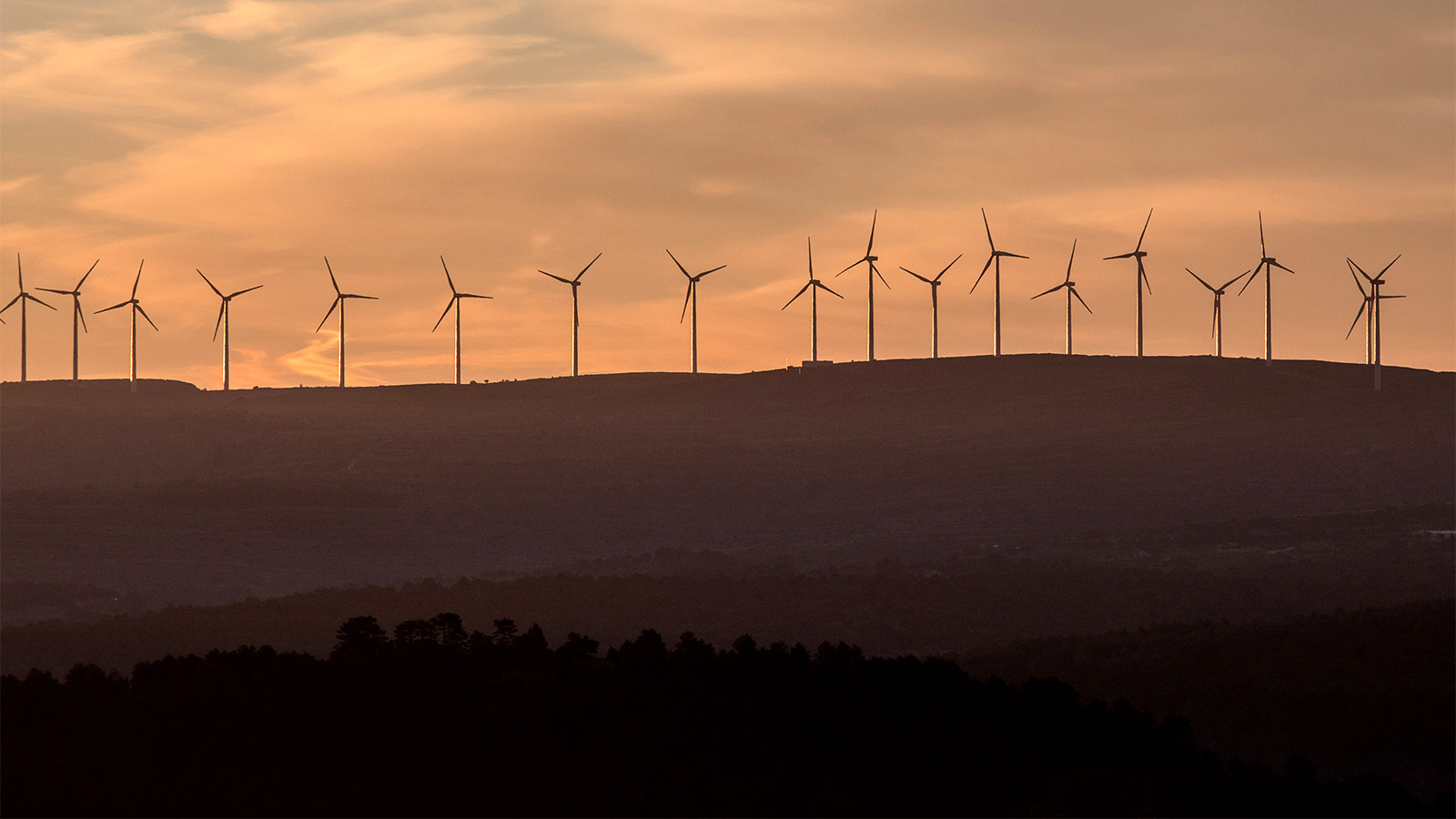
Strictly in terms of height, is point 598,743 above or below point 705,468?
below

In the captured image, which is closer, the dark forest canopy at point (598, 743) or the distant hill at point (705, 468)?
the dark forest canopy at point (598, 743)

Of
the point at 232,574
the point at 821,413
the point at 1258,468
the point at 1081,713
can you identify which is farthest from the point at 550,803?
the point at 821,413

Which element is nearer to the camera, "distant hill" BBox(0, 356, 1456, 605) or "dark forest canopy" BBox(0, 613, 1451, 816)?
"dark forest canopy" BBox(0, 613, 1451, 816)

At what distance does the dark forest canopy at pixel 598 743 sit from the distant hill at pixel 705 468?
80024mm

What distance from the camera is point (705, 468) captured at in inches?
6156

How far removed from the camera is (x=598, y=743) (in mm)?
32781

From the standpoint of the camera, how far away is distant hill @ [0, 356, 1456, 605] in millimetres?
133500

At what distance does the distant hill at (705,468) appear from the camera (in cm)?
13350

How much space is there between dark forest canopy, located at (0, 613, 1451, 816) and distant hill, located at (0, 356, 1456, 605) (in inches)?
3151

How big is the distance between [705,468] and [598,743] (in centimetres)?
12360

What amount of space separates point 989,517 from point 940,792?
108 m

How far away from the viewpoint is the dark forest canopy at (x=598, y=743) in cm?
3009

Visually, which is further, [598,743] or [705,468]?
[705,468]

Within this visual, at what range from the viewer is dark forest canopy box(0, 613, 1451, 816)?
98.7 ft
